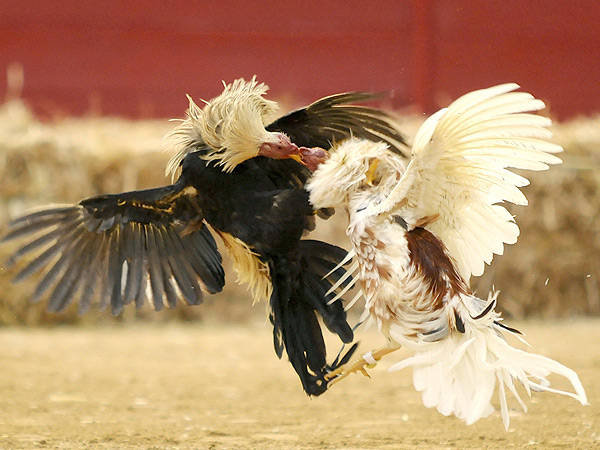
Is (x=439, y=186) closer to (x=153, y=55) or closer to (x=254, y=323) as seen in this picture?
(x=254, y=323)

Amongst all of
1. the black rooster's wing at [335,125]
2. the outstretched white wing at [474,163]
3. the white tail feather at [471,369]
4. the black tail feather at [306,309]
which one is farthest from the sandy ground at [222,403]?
the black rooster's wing at [335,125]

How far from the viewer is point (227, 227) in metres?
3.98

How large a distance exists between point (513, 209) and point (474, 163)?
14.8 feet

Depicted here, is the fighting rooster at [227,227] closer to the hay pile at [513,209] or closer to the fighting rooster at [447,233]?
the fighting rooster at [447,233]

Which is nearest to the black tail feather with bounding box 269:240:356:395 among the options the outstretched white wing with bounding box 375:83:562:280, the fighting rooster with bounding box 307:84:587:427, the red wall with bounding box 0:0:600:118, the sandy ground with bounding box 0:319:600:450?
the sandy ground with bounding box 0:319:600:450

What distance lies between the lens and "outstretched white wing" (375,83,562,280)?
2961 mm

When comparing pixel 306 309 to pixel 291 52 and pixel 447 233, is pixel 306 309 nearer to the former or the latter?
pixel 447 233

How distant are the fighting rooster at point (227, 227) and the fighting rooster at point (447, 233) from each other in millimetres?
543

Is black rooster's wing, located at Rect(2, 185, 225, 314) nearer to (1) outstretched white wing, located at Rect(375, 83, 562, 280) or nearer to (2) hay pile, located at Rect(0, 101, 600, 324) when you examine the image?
(1) outstretched white wing, located at Rect(375, 83, 562, 280)

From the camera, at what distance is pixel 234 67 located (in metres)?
9.56

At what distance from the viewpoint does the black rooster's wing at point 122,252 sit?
4.25 m

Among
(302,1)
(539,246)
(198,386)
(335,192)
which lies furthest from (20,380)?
(302,1)

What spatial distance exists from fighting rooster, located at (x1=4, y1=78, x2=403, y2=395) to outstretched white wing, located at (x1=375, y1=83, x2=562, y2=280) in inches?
28.6

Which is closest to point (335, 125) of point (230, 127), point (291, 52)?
point (230, 127)
